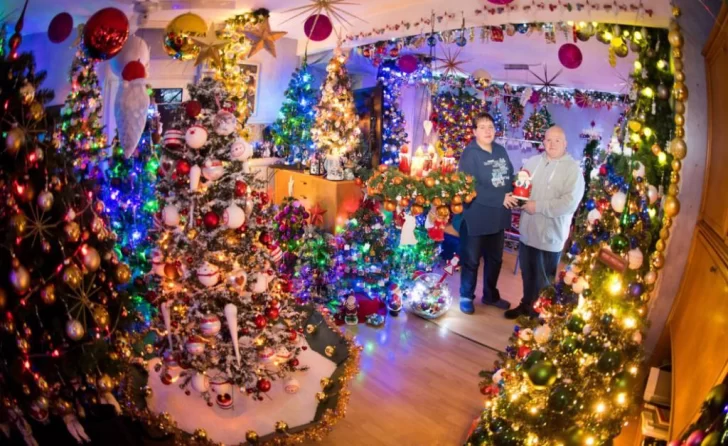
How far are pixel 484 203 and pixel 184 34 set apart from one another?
8.92ft

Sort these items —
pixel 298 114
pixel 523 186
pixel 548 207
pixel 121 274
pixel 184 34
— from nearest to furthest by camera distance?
pixel 121 274
pixel 184 34
pixel 523 186
pixel 548 207
pixel 298 114

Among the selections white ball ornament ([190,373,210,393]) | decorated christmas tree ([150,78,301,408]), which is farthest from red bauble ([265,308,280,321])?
white ball ornament ([190,373,210,393])

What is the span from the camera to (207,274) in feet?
9.12

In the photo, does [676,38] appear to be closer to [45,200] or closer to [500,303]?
[45,200]

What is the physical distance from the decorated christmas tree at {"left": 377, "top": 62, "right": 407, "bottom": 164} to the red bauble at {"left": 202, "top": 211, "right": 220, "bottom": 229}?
13.3 feet

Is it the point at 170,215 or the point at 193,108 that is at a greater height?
the point at 193,108

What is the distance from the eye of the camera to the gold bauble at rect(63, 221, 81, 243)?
215 centimetres

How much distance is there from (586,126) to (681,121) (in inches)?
298

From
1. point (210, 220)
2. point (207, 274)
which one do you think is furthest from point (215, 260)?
point (210, 220)

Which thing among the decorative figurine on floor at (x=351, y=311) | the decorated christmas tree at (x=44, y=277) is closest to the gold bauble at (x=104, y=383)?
the decorated christmas tree at (x=44, y=277)

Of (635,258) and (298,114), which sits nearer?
(635,258)

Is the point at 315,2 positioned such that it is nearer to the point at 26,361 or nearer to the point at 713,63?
the point at 713,63

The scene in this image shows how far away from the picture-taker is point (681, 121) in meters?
2.20

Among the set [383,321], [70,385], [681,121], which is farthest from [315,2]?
[70,385]
